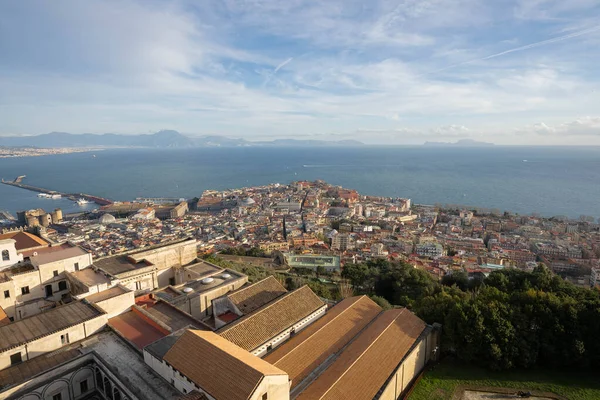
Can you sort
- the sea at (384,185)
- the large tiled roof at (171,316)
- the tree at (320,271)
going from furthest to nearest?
the sea at (384,185) < the tree at (320,271) < the large tiled roof at (171,316)

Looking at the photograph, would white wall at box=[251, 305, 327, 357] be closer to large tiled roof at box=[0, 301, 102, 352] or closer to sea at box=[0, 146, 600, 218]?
large tiled roof at box=[0, 301, 102, 352]

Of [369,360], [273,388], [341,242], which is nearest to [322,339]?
[369,360]

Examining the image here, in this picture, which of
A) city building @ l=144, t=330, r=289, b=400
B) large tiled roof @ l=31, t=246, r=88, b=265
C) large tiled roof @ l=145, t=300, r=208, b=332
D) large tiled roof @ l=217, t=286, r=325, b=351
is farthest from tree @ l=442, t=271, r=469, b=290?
large tiled roof @ l=31, t=246, r=88, b=265

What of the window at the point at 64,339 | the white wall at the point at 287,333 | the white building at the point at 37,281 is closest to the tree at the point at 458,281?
the white wall at the point at 287,333

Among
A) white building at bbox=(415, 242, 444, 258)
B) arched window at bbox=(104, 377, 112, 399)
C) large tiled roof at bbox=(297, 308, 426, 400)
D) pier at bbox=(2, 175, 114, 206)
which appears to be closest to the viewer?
large tiled roof at bbox=(297, 308, 426, 400)

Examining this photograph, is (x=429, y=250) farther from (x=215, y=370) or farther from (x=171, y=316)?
(x=215, y=370)

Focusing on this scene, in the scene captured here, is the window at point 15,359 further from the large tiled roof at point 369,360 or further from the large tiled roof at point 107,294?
the large tiled roof at point 369,360

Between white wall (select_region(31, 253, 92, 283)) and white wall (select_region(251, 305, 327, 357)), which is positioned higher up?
white wall (select_region(31, 253, 92, 283))
